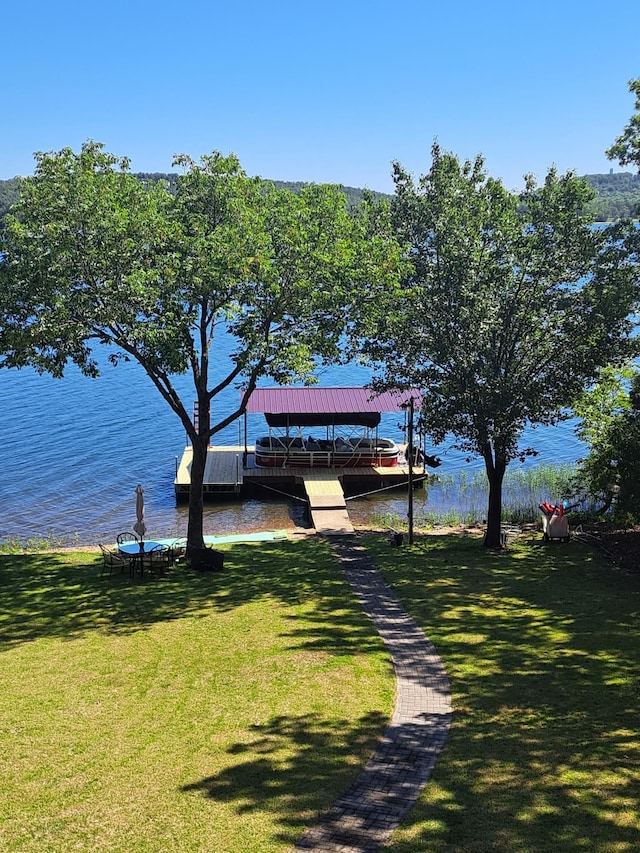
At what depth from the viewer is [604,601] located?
16.9 metres

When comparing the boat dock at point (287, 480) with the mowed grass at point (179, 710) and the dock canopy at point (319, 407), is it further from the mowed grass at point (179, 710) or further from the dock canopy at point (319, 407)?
the mowed grass at point (179, 710)

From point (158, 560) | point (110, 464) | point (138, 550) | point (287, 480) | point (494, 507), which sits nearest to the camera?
point (138, 550)

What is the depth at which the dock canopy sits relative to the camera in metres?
35.1

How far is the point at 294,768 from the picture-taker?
31.0 ft

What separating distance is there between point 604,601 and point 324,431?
25012mm

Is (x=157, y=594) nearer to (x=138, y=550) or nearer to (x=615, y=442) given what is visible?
(x=138, y=550)

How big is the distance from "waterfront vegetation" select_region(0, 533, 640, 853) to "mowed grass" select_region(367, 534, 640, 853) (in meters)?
0.03

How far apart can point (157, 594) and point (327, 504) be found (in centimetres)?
1372

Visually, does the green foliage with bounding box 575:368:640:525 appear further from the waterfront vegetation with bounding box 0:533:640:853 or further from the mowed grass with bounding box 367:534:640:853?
the waterfront vegetation with bounding box 0:533:640:853

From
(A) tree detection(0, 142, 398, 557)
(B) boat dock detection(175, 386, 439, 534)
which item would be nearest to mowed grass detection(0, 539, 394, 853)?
(A) tree detection(0, 142, 398, 557)

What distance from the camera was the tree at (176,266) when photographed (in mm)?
17094

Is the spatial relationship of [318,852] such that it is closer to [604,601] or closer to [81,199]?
[604,601]

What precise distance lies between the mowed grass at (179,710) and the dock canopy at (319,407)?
17.0m

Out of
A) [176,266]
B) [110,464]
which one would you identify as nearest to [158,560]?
[176,266]
